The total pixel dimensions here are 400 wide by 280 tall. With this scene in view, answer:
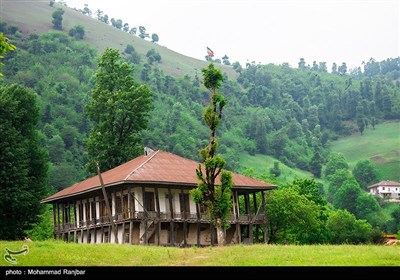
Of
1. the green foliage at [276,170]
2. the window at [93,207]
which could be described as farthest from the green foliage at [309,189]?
the green foliage at [276,170]

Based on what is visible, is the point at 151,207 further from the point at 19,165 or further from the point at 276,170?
the point at 276,170

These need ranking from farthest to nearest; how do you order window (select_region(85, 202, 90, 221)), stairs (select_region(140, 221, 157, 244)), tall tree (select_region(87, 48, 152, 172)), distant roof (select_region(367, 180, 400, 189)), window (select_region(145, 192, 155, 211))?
distant roof (select_region(367, 180, 400, 189)) → tall tree (select_region(87, 48, 152, 172)) → window (select_region(85, 202, 90, 221)) → window (select_region(145, 192, 155, 211)) → stairs (select_region(140, 221, 157, 244))

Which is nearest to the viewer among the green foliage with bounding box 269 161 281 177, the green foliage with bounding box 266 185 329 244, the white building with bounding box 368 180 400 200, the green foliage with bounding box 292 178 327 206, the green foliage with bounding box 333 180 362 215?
the green foliage with bounding box 266 185 329 244

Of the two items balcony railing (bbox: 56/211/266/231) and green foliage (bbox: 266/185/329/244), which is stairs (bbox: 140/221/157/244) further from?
green foliage (bbox: 266/185/329/244)

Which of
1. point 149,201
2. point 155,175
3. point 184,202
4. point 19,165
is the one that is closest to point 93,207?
point 149,201

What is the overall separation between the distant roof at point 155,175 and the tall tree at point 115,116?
6.98 metres

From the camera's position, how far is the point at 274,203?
64125 mm

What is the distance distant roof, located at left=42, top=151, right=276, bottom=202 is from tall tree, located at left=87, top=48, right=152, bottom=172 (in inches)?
275

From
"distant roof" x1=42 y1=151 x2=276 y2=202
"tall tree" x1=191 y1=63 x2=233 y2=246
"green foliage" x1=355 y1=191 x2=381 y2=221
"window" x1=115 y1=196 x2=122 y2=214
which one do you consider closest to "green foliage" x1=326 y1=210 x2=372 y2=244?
"distant roof" x1=42 y1=151 x2=276 y2=202

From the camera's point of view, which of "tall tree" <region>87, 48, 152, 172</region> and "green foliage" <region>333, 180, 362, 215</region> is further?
"green foliage" <region>333, 180, 362, 215</region>

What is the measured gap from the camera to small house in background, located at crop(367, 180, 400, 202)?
7532 inches

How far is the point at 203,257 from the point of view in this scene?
30.3 metres

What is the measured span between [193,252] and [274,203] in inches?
1257
